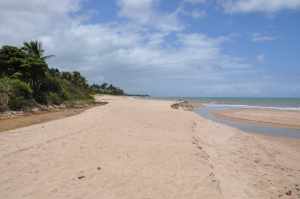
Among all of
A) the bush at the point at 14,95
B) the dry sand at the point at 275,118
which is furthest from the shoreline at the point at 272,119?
the bush at the point at 14,95

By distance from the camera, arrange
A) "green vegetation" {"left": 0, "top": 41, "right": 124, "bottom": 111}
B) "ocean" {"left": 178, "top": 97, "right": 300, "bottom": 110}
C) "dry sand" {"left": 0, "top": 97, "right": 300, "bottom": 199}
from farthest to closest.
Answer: "ocean" {"left": 178, "top": 97, "right": 300, "bottom": 110}
"green vegetation" {"left": 0, "top": 41, "right": 124, "bottom": 111}
"dry sand" {"left": 0, "top": 97, "right": 300, "bottom": 199}

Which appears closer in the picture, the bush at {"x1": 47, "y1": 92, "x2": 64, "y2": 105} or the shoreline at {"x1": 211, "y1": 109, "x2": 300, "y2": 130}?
the shoreline at {"x1": 211, "y1": 109, "x2": 300, "y2": 130}

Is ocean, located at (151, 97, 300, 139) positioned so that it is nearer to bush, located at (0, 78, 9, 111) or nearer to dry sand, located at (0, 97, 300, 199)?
dry sand, located at (0, 97, 300, 199)

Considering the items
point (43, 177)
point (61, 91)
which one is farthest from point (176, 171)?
point (61, 91)

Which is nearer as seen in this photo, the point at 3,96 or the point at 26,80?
the point at 3,96

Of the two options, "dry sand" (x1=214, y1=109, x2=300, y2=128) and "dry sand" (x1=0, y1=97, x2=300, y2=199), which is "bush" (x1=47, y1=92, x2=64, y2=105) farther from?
"dry sand" (x1=0, y1=97, x2=300, y2=199)

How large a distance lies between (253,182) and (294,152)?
5622mm

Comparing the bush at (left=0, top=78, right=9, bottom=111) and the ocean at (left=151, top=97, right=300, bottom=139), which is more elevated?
the bush at (left=0, top=78, right=9, bottom=111)

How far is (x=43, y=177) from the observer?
19.0 feet

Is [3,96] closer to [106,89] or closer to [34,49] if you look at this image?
[34,49]

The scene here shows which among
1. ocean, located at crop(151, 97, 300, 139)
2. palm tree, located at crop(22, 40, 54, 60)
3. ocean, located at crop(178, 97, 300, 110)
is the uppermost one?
palm tree, located at crop(22, 40, 54, 60)

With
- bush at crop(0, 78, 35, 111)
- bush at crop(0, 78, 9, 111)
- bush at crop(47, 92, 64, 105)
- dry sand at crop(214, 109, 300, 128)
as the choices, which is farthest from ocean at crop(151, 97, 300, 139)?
bush at crop(0, 78, 9, 111)

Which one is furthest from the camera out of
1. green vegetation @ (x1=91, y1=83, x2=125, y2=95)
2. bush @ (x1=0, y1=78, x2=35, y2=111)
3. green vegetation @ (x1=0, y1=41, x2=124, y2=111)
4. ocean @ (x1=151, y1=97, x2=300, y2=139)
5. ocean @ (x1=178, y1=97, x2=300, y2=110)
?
green vegetation @ (x1=91, y1=83, x2=125, y2=95)

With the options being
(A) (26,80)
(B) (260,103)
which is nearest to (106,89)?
(B) (260,103)
